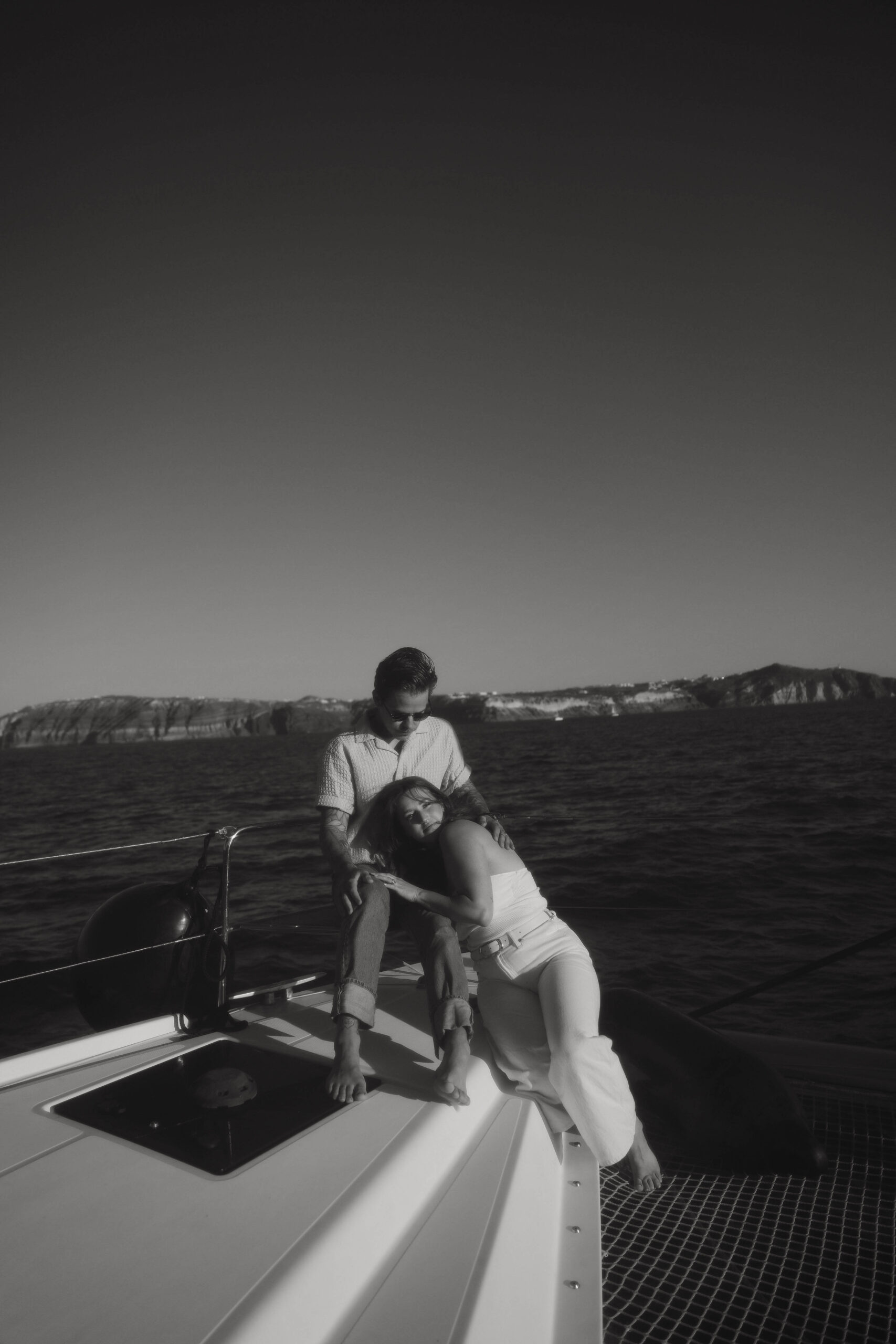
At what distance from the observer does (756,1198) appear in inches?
108

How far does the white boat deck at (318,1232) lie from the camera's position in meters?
1.40

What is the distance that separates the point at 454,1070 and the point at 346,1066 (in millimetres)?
339

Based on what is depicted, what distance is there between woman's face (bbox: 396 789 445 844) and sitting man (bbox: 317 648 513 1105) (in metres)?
0.19

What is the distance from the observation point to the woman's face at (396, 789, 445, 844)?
10.5 ft

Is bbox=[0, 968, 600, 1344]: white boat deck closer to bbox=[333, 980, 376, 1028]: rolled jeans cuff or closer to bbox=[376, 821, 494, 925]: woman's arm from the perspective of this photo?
bbox=[333, 980, 376, 1028]: rolled jeans cuff

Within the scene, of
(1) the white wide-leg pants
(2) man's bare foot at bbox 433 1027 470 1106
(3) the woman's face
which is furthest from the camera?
(3) the woman's face

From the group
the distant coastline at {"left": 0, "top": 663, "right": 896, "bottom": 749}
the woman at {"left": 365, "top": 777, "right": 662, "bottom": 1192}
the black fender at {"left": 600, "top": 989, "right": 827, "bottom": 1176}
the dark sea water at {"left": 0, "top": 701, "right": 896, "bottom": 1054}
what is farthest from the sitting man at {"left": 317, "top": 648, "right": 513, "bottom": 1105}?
the distant coastline at {"left": 0, "top": 663, "right": 896, "bottom": 749}

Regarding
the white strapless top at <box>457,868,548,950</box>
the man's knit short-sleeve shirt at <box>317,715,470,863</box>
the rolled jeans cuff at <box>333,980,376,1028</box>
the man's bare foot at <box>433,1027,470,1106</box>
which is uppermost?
the man's knit short-sleeve shirt at <box>317,715,470,863</box>

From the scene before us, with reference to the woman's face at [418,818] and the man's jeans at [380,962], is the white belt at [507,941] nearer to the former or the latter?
the man's jeans at [380,962]

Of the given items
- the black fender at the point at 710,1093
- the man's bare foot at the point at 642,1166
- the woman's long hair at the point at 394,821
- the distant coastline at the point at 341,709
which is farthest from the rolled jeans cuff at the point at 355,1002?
the distant coastline at the point at 341,709

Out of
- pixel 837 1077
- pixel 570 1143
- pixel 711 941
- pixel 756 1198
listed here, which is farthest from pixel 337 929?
pixel 711 941

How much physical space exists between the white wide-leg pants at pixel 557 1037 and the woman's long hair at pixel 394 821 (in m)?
0.59

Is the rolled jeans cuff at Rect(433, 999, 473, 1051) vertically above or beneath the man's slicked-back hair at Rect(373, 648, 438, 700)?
beneath

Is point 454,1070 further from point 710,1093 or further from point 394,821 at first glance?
point 710,1093
